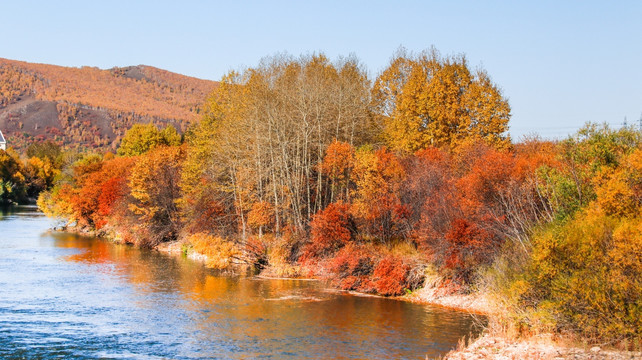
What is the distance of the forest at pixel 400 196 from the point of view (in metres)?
21.4

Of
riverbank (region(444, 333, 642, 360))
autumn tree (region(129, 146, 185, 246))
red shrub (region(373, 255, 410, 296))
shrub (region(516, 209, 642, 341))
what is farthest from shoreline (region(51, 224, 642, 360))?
autumn tree (region(129, 146, 185, 246))

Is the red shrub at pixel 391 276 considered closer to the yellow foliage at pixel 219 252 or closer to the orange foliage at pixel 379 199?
the orange foliage at pixel 379 199

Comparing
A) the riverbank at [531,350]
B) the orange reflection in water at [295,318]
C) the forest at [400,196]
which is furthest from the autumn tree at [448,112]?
the riverbank at [531,350]

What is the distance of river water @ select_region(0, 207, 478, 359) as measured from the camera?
22234mm

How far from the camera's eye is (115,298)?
103 feet

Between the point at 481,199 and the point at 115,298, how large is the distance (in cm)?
1940

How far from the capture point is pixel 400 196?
40.1m

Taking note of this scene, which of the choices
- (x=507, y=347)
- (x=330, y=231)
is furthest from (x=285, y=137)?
(x=507, y=347)

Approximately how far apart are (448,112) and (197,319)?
27439 millimetres

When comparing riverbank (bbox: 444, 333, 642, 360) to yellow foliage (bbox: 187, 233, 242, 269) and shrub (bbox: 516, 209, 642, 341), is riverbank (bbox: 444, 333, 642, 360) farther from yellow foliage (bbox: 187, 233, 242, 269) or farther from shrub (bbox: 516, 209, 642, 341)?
yellow foliage (bbox: 187, 233, 242, 269)

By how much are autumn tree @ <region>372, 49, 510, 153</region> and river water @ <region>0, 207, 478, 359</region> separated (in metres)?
17.0

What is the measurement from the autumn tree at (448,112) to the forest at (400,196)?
0.14m

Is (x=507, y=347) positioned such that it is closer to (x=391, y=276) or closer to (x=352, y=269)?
(x=391, y=276)

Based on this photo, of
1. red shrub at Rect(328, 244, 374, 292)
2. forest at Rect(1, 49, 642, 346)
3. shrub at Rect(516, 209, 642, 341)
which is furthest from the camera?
red shrub at Rect(328, 244, 374, 292)
